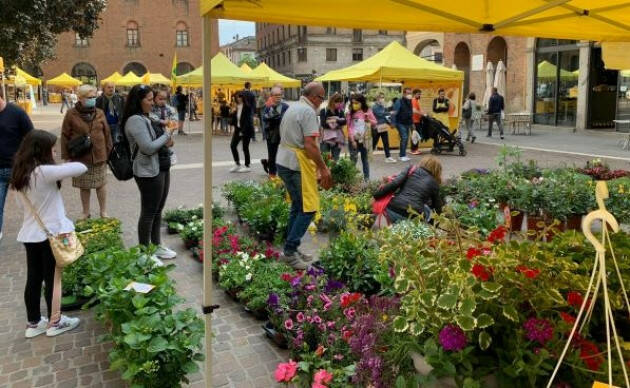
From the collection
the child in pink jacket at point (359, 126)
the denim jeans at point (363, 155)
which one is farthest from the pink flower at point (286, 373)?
the child in pink jacket at point (359, 126)

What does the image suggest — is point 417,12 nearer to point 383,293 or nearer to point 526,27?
point 526,27

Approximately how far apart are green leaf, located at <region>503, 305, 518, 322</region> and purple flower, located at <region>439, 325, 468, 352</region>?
0.17 metres

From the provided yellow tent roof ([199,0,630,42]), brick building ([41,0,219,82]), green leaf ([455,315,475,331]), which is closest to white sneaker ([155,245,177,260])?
yellow tent roof ([199,0,630,42])

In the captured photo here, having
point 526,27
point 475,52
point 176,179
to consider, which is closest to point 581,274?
point 526,27

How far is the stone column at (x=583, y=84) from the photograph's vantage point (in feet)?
62.7

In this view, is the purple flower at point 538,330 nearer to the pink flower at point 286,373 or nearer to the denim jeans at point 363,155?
the pink flower at point 286,373

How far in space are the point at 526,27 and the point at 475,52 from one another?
76.5 ft

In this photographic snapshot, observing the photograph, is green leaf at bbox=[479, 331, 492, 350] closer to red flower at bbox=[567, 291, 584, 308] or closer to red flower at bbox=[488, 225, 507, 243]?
red flower at bbox=[567, 291, 584, 308]

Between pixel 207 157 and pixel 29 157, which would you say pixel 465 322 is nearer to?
pixel 207 157

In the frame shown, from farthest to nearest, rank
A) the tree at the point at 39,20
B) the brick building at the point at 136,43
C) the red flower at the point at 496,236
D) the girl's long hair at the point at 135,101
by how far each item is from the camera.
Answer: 1. the brick building at the point at 136,43
2. the tree at the point at 39,20
3. the girl's long hair at the point at 135,101
4. the red flower at the point at 496,236

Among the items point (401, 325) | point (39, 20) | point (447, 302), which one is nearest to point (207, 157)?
point (401, 325)

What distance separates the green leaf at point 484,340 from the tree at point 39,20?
1227 centimetres

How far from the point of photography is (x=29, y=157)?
3797mm

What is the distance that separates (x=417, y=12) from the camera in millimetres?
3531
